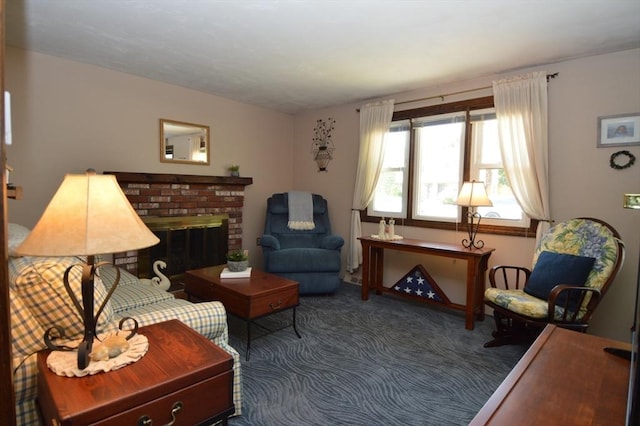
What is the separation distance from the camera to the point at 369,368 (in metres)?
2.41

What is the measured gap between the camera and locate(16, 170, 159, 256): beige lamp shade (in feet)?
3.49

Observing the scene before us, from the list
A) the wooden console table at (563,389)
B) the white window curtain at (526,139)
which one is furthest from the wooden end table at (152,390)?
the white window curtain at (526,139)

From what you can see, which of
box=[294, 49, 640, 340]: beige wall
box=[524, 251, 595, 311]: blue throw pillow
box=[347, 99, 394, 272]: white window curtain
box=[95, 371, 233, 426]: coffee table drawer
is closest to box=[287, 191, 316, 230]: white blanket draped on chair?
box=[347, 99, 394, 272]: white window curtain

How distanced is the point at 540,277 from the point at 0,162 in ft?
10.5

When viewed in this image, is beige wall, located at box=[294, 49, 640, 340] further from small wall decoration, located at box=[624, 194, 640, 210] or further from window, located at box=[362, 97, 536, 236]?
small wall decoration, located at box=[624, 194, 640, 210]

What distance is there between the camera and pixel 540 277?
2682 millimetres

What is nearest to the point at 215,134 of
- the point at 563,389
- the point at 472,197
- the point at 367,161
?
the point at 367,161

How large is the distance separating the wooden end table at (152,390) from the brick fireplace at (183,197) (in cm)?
263

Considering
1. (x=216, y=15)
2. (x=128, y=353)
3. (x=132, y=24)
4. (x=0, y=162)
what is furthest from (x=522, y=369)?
(x=132, y=24)

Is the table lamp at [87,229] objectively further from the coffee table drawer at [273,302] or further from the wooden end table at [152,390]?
the coffee table drawer at [273,302]

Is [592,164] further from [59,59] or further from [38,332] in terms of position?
[59,59]

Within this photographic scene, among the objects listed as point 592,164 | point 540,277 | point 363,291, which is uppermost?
point 592,164

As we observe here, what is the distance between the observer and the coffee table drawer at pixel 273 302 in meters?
2.52

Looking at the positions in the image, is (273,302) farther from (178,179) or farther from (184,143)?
(184,143)
